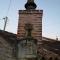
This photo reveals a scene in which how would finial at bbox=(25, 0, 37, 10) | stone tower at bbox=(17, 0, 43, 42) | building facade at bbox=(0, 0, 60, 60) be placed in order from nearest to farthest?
building facade at bbox=(0, 0, 60, 60), stone tower at bbox=(17, 0, 43, 42), finial at bbox=(25, 0, 37, 10)

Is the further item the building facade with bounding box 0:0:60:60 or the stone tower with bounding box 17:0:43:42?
the stone tower with bounding box 17:0:43:42

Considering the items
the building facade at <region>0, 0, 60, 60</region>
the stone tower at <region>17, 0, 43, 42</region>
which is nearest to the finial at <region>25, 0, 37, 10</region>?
the building facade at <region>0, 0, 60, 60</region>

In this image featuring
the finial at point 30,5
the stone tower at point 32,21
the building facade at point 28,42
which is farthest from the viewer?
the finial at point 30,5

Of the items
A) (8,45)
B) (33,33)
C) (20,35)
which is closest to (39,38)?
(33,33)

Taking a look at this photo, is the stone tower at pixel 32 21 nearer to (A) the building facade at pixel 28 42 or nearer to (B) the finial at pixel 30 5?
(A) the building facade at pixel 28 42

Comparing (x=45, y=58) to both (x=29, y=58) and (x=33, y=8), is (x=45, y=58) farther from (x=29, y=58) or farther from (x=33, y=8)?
(x=33, y=8)

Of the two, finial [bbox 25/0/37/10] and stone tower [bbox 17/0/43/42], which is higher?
finial [bbox 25/0/37/10]

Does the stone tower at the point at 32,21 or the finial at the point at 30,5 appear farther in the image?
the finial at the point at 30,5

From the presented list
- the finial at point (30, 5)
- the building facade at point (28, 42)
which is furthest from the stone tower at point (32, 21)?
the finial at point (30, 5)

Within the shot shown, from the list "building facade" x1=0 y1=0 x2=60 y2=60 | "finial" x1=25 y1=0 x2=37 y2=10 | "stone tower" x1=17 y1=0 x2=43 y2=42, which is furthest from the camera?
"finial" x1=25 y1=0 x2=37 y2=10

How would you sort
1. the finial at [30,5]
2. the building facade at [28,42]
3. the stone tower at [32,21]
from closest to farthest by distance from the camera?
the building facade at [28,42] → the stone tower at [32,21] → the finial at [30,5]

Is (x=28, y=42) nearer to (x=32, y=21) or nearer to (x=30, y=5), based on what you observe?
(x=32, y=21)

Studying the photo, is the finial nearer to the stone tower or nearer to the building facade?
the building facade

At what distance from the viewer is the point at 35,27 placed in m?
6.86
